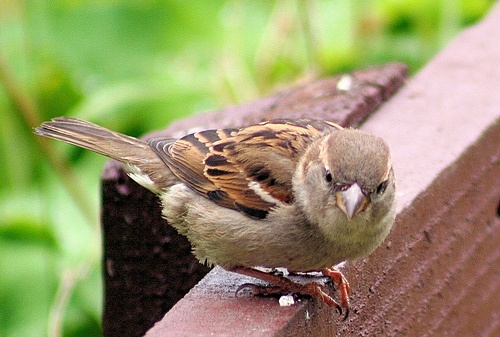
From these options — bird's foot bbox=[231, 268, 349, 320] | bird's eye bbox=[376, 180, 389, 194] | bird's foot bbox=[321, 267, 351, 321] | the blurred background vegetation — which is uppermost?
bird's eye bbox=[376, 180, 389, 194]

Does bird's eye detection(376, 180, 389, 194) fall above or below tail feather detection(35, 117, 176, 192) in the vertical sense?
below

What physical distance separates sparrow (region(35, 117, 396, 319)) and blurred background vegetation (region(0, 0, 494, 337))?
93cm

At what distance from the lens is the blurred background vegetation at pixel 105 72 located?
12.5 ft

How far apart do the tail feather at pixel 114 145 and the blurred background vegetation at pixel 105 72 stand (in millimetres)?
671

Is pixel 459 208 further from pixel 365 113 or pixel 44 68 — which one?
pixel 44 68

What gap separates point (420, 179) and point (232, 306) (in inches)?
30.6

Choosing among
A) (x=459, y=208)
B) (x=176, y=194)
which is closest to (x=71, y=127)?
(x=176, y=194)

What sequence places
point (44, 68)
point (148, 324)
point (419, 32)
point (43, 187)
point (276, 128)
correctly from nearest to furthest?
point (276, 128) → point (148, 324) → point (43, 187) → point (44, 68) → point (419, 32)

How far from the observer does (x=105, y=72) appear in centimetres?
485

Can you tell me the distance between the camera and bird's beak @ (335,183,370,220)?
2.41m

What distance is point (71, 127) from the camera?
3143 millimetres

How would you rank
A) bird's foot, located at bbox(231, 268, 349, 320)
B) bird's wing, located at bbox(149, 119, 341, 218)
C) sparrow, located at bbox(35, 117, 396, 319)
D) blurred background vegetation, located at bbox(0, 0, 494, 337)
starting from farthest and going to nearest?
blurred background vegetation, located at bbox(0, 0, 494, 337), bird's wing, located at bbox(149, 119, 341, 218), sparrow, located at bbox(35, 117, 396, 319), bird's foot, located at bbox(231, 268, 349, 320)

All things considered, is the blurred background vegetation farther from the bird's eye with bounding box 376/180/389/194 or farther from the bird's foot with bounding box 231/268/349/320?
the bird's eye with bounding box 376/180/389/194

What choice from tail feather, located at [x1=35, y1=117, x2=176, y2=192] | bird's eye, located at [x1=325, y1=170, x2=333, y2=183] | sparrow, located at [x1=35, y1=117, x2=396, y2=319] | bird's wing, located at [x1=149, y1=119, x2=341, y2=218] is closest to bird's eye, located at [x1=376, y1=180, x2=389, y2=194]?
sparrow, located at [x1=35, y1=117, x2=396, y2=319]
